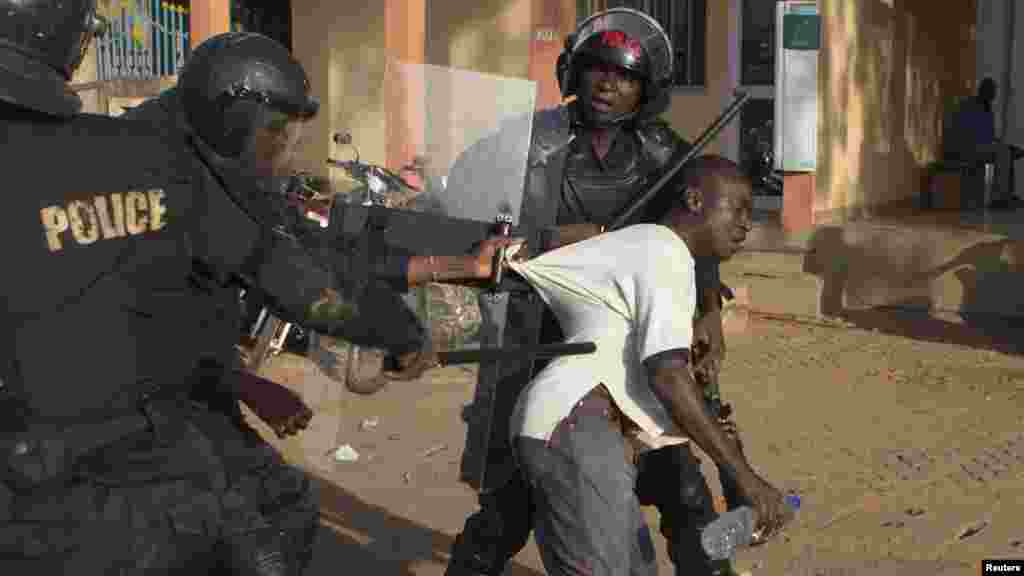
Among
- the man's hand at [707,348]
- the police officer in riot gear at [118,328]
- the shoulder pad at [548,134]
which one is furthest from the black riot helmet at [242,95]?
the man's hand at [707,348]

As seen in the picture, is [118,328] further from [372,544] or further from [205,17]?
[205,17]

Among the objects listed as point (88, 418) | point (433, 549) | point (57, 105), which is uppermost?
point (57, 105)

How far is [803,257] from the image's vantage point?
10.9 metres

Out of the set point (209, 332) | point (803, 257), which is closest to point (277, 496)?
point (209, 332)

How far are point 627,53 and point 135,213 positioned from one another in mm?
2012

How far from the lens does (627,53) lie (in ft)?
13.5

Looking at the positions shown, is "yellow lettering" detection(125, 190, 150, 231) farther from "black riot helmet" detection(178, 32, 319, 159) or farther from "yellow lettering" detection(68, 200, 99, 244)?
"black riot helmet" detection(178, 32, 319, 159)

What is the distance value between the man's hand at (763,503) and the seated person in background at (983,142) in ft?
37.7

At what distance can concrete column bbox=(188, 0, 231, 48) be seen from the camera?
908 centimetres

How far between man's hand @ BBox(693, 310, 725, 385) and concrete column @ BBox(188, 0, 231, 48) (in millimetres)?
5633

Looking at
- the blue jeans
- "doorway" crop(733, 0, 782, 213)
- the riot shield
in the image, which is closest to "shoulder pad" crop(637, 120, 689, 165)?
the riot shield

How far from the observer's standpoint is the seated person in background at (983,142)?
46.0 ft

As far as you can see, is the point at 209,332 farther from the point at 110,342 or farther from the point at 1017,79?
the point at 1017,79

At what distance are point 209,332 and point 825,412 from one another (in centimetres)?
536
